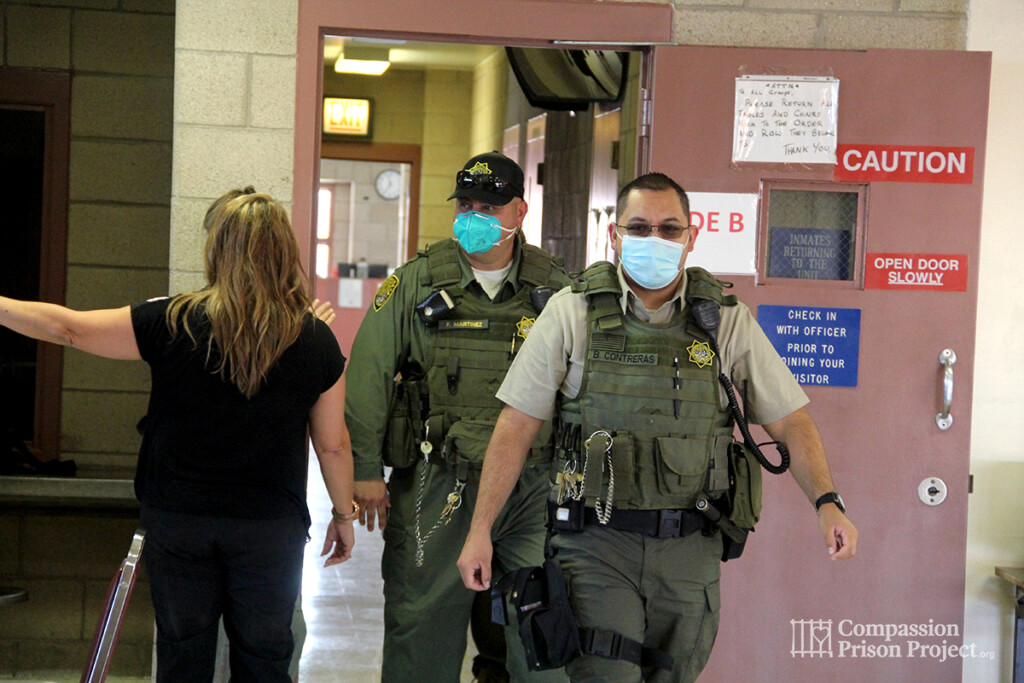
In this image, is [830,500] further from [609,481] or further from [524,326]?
[524,326]

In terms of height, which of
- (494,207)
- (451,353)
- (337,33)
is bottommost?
(451,353)

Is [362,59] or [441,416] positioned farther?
[362,59]

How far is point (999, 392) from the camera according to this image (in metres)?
3.50

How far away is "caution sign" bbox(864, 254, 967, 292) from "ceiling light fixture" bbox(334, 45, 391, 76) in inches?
255

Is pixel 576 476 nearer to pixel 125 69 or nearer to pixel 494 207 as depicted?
pixel 494 207

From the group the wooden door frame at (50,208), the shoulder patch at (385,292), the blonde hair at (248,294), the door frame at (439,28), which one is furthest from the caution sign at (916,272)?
the wooden door frame at (50,208)

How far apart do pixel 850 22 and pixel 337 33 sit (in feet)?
5.19

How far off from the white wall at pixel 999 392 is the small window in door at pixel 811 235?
46 centimetres

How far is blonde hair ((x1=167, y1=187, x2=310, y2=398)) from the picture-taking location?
2.27 m

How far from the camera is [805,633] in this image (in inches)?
134

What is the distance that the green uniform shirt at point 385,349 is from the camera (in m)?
2.98

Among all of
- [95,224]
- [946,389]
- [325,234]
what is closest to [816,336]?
[946,389]

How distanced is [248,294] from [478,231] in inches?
33.7

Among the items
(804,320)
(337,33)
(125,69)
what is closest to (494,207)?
(337,33)
